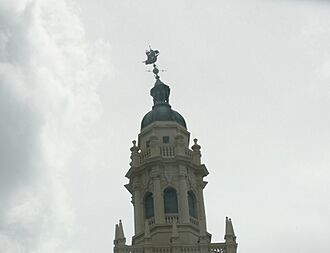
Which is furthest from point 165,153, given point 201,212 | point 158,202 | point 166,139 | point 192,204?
point 201,212

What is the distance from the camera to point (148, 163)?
62.9m

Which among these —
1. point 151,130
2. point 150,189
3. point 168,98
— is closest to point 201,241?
point 150,189

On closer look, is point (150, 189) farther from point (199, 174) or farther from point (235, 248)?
point (235, 248)

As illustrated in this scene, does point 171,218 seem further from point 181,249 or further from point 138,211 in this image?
point 181,249

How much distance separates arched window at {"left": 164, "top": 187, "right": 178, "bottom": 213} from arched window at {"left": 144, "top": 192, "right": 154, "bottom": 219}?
1146 mm

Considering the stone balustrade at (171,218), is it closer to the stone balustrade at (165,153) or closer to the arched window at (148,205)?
the arched window at (148,205)

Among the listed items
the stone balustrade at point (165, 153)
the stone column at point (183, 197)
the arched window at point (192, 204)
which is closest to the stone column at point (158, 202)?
the stone column at point (183, 197)

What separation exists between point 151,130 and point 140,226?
8.41m

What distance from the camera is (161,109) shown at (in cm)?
6725

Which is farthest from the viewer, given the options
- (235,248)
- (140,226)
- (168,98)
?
(168,98)

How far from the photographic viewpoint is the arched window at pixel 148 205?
202ft

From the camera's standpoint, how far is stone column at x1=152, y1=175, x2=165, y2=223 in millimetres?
59938

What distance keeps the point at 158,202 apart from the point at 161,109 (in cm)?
971

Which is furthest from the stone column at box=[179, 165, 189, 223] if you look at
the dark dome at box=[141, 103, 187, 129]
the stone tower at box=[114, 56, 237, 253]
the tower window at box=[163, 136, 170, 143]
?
the dark dome at box=[141, 103, 187, 129]
